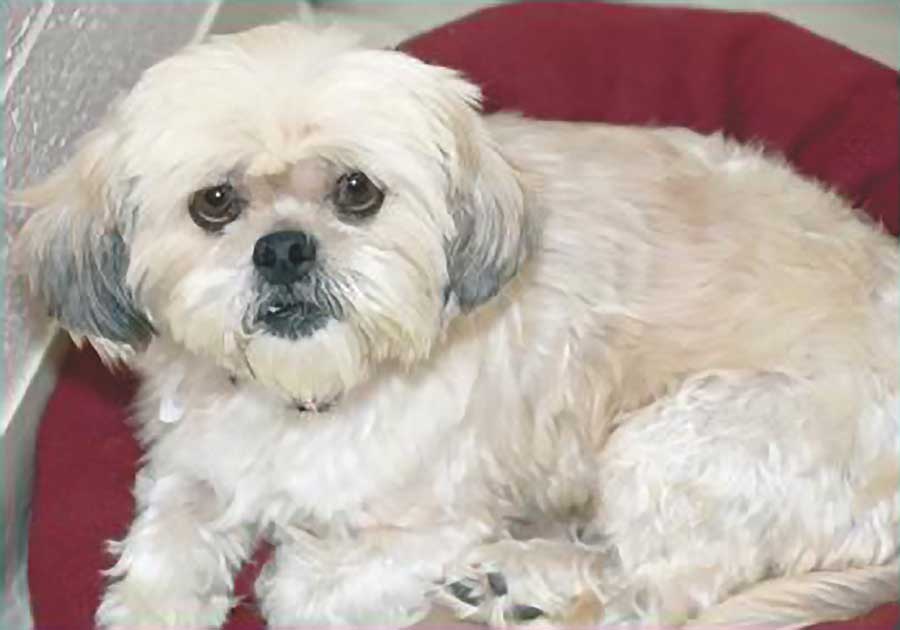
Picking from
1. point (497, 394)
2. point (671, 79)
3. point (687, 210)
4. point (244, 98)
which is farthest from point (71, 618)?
point (671, 79)

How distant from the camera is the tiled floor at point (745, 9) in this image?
11.0 ft

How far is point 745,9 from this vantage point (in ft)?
11.1

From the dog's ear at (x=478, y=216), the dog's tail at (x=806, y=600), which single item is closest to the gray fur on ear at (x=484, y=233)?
the dog's ear at (x=478, y=216)

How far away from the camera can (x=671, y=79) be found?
9.55 ft

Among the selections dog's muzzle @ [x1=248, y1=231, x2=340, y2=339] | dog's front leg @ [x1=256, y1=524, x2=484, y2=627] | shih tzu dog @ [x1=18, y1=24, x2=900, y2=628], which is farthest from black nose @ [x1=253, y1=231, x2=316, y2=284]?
dog's front leg @ [x1=256, y1=524, x2=484, y2=627]

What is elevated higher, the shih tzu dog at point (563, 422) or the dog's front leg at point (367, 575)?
the shih tzu dog at point (563, 422)

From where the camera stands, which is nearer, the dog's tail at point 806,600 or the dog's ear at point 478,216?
the dog's ear at point 478,216

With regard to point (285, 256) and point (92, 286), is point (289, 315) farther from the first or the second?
point (92, 286)

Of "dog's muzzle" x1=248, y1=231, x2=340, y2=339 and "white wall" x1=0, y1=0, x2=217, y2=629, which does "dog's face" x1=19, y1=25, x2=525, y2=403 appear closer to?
"dog's muzzle" x1=248, y1=231, x2=340, y2=339

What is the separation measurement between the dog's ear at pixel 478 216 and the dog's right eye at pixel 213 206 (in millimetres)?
225

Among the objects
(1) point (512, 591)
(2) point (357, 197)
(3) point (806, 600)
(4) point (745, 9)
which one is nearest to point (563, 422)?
(1) point (512, 591)

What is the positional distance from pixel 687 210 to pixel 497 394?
0.33m

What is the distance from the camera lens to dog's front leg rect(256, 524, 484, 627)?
2.17 meters

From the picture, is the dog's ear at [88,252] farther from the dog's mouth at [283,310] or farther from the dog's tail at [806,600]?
the dog's tail at [806,600]
